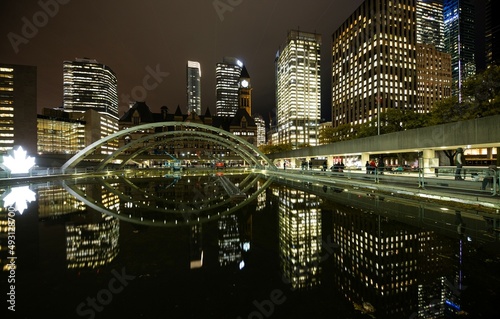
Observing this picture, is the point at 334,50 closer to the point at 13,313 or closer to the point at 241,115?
the point at 241,115

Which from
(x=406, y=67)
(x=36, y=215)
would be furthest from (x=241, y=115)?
(x=36, y=215)

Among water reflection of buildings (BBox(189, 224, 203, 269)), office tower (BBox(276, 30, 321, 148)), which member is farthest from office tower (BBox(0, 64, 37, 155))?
office tower (BBox(276, 30, 321, 148))

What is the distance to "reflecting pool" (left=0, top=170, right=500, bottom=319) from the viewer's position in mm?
4117

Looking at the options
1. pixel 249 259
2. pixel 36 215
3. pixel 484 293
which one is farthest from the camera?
pixel 36 215

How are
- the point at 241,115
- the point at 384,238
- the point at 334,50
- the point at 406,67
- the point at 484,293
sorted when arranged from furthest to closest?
the point at 334,50 → the point at 241,115 → the point at 406,67 → the point at 384,238 → the point at 484,293

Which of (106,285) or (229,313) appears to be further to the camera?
(106,285)

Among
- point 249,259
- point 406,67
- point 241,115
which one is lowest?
point 249,259

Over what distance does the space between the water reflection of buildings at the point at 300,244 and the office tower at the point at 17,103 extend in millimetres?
119872

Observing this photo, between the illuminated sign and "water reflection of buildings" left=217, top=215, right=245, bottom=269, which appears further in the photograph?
the illuminated sign

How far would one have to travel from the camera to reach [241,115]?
129 m

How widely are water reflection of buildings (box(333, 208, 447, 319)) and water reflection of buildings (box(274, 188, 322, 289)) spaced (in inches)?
20.8

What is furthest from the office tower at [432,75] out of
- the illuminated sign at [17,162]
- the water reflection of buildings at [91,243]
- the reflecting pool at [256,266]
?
the water reflection of buildings at [91,243]

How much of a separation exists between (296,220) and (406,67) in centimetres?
13706

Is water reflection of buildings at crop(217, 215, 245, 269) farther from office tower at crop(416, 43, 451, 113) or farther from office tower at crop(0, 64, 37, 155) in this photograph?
office tower at crop(416, 43, 451, 113)
